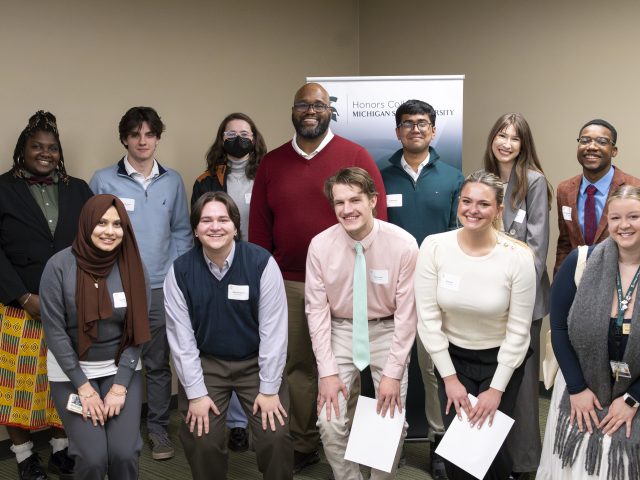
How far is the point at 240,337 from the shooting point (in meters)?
3.07

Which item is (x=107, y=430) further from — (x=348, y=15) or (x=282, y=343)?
(x=348, y=15)

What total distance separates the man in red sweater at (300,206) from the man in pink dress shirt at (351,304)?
360 millimetres

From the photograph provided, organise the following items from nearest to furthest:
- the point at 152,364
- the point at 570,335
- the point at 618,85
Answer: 1. the point at 570,335
2. the point at 152,364
3. the point at 618,85

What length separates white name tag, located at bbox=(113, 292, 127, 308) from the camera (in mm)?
3007

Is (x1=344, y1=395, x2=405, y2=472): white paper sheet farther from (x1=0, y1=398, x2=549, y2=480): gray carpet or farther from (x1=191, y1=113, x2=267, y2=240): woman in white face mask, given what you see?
(x1=191, y1=113, x2=267, y2=240): woman in white face mask

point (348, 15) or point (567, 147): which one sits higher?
point (348, 15)

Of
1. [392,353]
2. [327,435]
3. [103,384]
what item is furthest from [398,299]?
[103,384]

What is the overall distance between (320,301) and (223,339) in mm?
449

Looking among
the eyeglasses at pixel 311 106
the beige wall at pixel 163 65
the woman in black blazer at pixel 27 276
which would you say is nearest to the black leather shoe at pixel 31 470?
the woman in black blazer at pixel 27 276

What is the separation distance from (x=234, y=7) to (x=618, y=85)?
2.62 meters

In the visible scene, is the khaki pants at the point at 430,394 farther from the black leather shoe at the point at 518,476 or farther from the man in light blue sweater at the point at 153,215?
the man in light blue sweater at the point at 153,215

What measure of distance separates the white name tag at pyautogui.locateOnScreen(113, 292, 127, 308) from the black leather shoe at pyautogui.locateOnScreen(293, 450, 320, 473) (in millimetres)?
1287

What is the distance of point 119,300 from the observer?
9.91 feet

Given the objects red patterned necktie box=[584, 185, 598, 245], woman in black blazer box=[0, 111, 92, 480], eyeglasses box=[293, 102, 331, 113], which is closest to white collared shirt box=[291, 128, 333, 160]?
eyeglasses box=[293, 102, 331, 113]
